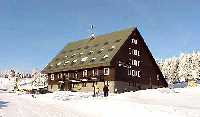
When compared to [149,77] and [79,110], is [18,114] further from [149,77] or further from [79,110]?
[149,77]

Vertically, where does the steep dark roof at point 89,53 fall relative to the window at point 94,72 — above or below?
above

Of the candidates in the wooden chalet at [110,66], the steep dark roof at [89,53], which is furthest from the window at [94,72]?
the steep dark roof at [89,53]

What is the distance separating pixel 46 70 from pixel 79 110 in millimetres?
42675

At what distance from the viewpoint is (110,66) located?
55250mm

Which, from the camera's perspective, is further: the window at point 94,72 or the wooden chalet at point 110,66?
the window at point 94,72

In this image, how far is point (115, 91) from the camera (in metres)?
52.5

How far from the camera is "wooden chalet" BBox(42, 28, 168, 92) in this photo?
2211 inches

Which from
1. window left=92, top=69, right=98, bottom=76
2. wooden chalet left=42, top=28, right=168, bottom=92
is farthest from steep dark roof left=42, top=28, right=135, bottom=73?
window left=92, top=69, right=98, bottom=76

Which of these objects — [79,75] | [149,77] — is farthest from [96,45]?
[149,77]

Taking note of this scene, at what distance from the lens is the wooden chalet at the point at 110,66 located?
5616 centimetres

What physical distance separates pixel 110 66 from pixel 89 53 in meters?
9.25

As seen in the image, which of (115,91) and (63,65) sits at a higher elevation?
(63,65)

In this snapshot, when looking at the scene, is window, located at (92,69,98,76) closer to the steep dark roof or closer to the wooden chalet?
the wooden chalet

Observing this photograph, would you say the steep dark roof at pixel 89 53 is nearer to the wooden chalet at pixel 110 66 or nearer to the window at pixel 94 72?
the wooden chalet at pixel 110 66
